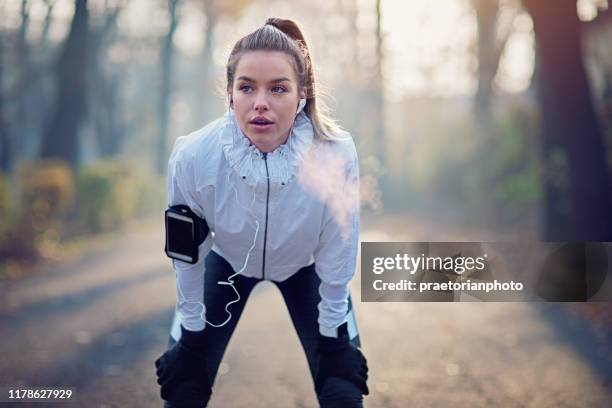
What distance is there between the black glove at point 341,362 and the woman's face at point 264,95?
771 millimetres

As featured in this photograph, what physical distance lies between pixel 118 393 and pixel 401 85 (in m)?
18.6

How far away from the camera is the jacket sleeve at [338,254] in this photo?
236 centimetres

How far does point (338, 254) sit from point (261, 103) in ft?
2.00

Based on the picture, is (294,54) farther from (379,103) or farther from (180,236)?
(379,103)

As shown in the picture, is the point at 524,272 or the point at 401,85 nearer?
the point at 524,272

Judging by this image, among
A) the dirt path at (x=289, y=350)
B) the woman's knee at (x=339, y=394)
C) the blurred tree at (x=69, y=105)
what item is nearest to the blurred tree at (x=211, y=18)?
the blurred tree at (x=69, y=105)

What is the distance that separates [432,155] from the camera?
17672 mm

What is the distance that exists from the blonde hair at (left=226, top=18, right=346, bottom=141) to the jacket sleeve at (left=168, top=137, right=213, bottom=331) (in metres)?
0.38

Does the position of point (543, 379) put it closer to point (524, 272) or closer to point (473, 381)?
point (473, 381)

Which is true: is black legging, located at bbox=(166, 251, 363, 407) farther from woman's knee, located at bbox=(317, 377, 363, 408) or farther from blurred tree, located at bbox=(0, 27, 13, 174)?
blurred tree, located at bbox=(0, 27, 13, 174)

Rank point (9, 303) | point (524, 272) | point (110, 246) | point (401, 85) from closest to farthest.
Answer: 1. point (9, 303)
2. point (524, 272)
3. point (110, 246)
4. point (401, 85)

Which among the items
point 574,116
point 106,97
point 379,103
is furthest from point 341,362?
point 106,97

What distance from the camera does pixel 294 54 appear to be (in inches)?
91.7

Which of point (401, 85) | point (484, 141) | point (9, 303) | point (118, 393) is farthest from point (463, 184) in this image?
point (118, 393)
